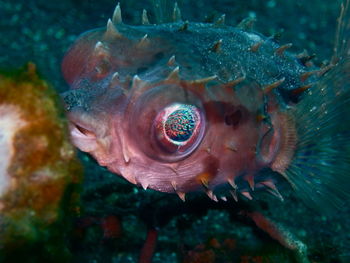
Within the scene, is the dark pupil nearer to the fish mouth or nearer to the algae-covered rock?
the fish mouth

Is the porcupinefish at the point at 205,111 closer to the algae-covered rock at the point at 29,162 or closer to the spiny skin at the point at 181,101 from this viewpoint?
the spiny skin at the point at 181,101

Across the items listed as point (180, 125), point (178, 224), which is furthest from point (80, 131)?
point (178, 224)

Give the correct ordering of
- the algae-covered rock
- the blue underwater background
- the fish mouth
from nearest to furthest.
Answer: the algae-covered rock < the fish mouth < the blue underwater background

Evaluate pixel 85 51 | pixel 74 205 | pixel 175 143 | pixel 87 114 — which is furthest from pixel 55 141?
pixel 85 51

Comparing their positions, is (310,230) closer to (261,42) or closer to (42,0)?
(261,42)

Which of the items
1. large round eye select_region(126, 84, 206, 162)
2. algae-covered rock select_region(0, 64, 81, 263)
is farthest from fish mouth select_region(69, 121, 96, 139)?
algae-covered rock select_region(0, 64, 81, 263)

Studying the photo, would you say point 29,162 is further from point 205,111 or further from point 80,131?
point 205,111

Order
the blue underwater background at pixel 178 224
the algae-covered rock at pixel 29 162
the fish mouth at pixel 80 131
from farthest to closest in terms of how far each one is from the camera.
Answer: the blue underwater background at pixel 178 224
the fish mouth at pixel 80 131
the algae-covered rock at pixel 29 162

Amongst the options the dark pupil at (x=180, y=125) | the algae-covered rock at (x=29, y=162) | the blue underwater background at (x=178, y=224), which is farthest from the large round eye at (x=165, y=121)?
the algae-covered rock at (x=29, y=162)
